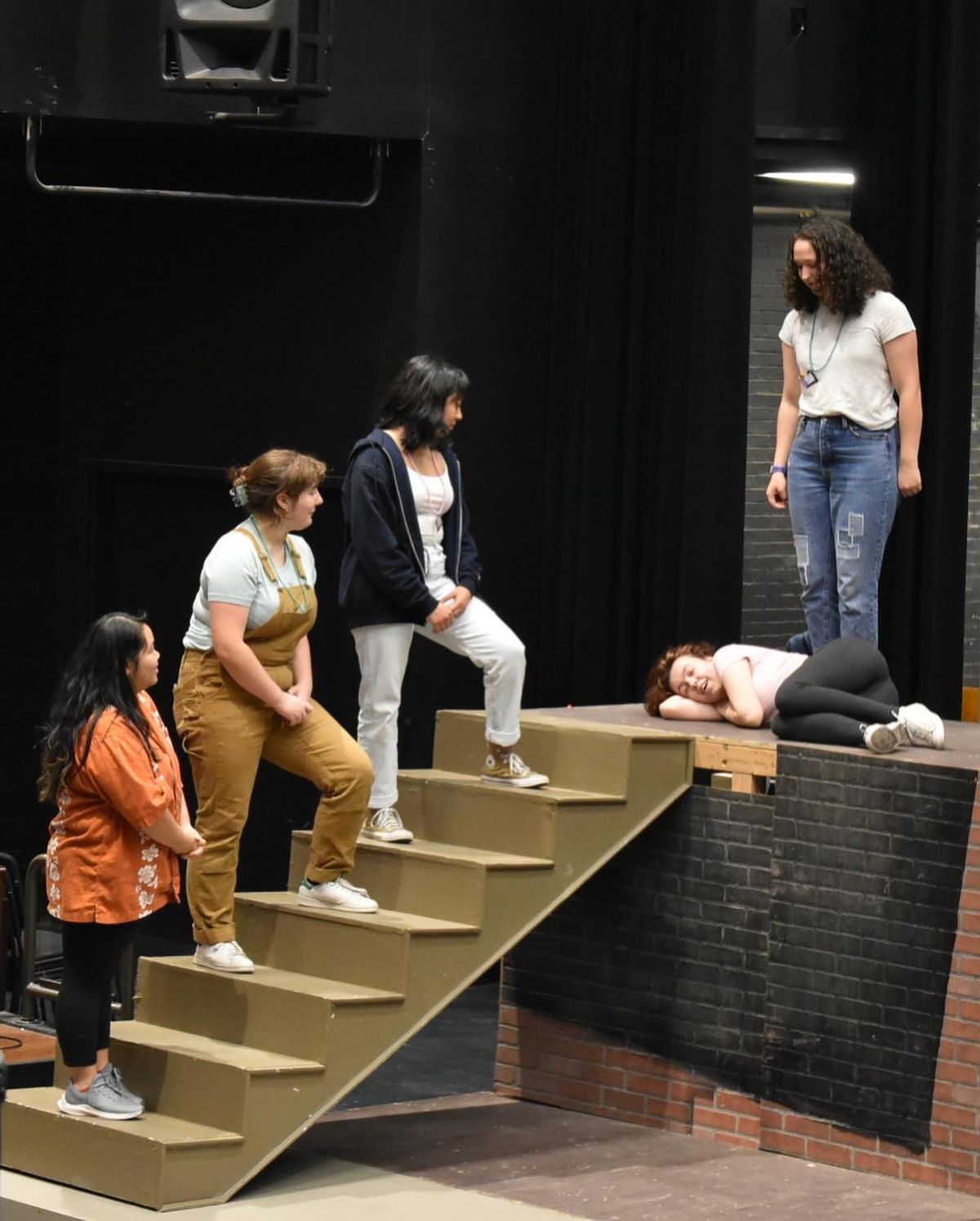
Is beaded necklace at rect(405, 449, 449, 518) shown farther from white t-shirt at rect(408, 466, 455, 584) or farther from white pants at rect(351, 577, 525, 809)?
white pants at rect(351, 577, 525, 809)

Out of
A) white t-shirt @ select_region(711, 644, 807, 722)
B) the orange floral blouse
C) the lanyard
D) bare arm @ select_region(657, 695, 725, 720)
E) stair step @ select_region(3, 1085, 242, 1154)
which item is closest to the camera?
the orange floral blouse

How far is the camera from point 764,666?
303 inches

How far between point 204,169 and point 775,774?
14.2ft

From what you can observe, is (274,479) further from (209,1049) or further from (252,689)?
(209,1049)

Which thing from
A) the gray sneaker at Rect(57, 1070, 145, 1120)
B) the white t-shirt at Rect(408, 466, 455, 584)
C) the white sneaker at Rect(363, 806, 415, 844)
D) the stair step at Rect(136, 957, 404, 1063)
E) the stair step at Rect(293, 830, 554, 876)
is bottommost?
the gray sneaker at Rect(57, 1070, 145, 1120)

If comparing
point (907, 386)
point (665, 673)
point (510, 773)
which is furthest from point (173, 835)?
point (907, 386)

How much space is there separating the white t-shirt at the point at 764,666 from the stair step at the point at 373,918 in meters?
1.34

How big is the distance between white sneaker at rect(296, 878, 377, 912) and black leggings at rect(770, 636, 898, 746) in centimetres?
144

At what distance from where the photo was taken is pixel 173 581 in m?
10.9

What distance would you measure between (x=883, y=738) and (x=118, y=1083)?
2.48 meters

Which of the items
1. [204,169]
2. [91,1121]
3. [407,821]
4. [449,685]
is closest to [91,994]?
A: [91,1121]

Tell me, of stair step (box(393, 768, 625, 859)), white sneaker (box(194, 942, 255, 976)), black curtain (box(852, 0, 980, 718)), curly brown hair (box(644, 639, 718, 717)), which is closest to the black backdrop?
black curtain (box(852, 0, 980, 718))

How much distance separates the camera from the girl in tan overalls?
6520 millimetres

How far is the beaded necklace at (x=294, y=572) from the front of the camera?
260 inches
